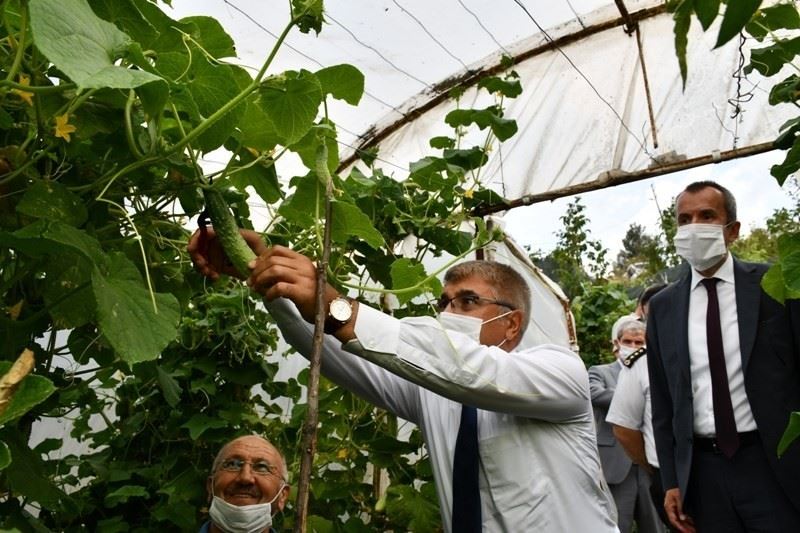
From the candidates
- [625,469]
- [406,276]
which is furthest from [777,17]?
[625,469]

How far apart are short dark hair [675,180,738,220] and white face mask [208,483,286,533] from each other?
150cm

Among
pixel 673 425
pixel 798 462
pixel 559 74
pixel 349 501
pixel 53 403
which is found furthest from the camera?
pixel 559 74

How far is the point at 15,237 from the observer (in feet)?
2.67

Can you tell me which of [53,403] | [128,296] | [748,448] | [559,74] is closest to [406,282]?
[128,296]

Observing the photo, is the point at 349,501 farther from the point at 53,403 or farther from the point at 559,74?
the point at 559,74

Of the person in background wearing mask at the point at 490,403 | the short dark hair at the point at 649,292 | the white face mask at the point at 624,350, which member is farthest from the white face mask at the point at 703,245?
the white face mask at the point at 624,350

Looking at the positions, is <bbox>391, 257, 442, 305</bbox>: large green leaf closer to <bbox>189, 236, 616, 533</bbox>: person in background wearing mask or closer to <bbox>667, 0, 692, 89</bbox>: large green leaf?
<bbox>189, 236, 616, 533</bbox>: person in background wearing mask

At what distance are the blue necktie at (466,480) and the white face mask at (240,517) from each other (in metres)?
0.80

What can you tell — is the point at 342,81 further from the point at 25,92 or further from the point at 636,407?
the point at 636,407

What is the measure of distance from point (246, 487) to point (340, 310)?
1.37 m

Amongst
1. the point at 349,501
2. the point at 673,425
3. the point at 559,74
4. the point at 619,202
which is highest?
the point at 619,202

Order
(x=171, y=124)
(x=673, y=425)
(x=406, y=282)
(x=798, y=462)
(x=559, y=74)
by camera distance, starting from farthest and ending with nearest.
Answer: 1. (x=559, y=74)
2. (x=673, y=425)
3. (x=798, y=462)
4. (x=406, y=282)
5. (x=171, y=124)

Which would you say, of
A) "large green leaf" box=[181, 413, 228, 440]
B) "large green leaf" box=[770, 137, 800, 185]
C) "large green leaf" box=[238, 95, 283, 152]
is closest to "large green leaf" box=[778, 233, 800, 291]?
"large green leaf" box=[770, 137, 800, 185]

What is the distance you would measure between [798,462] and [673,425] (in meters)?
0.35
